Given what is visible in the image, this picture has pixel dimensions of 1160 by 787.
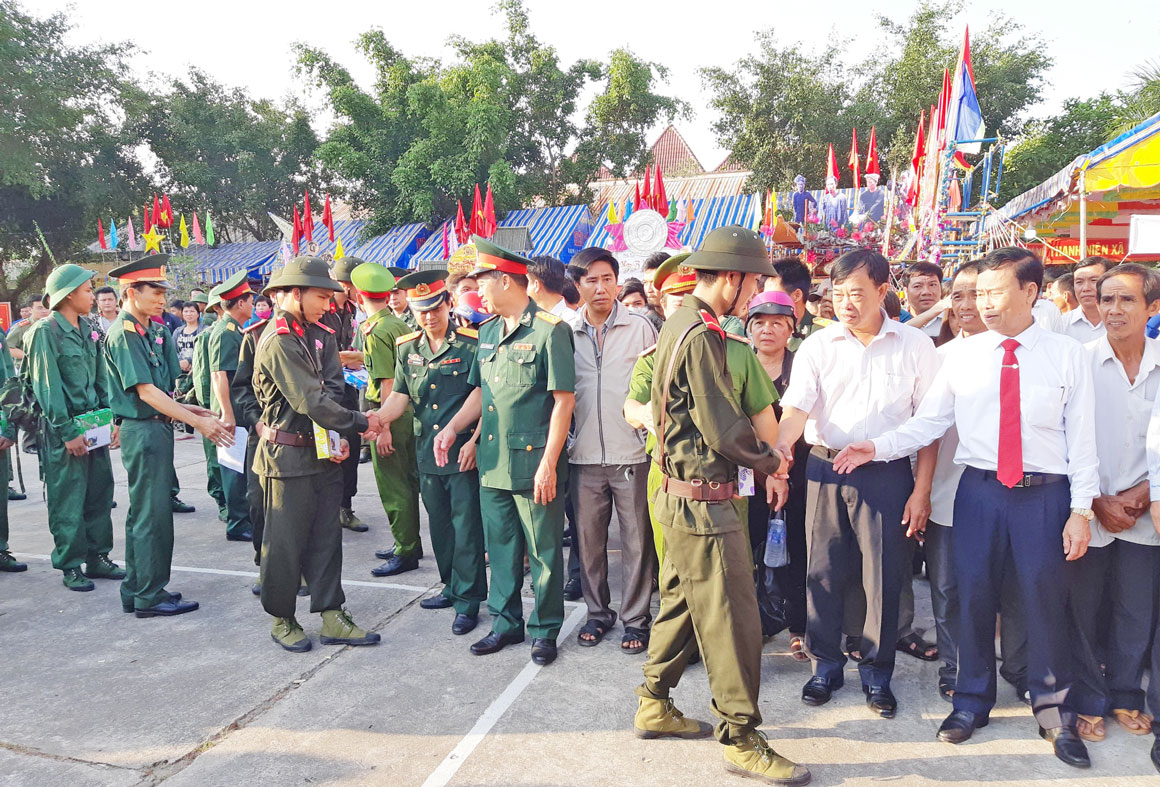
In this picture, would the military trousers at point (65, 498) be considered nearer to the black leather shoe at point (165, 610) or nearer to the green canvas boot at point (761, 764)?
the black leather shoe at point (165, 610)

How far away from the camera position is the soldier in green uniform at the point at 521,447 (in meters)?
3.56

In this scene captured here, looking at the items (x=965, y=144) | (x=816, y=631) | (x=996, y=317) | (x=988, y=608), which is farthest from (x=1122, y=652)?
(x=965, y=144)

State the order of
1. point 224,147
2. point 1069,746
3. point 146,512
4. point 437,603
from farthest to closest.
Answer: point 224,147, point 437,603, point 146,512, point 1069,746

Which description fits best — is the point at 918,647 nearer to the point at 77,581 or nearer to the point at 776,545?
→ the point at 776,545

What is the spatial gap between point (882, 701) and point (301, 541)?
2.86 meters

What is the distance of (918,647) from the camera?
3623 mm

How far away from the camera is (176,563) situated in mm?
5223

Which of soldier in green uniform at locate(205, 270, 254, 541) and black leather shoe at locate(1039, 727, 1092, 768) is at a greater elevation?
soldier in green uniform at locate(205, 270, 254, 541)

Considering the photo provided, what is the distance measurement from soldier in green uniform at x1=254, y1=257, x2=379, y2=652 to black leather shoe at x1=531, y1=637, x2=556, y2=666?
0.88 m

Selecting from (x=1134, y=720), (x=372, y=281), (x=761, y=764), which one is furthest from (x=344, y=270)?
(x=1134, y=720)

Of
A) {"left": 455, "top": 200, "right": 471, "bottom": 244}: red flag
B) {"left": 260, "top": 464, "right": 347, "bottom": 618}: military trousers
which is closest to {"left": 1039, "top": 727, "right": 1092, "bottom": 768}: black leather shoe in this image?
{"left": 260, "top": 464, "right": 347, "bottom": 618}: military trousers

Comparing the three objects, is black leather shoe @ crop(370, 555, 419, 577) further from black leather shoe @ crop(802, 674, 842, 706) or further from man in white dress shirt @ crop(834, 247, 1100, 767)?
man in white dress shirt @ crop(834, 247, 1100, 767)

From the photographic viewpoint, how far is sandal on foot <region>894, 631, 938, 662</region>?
3.60 meters

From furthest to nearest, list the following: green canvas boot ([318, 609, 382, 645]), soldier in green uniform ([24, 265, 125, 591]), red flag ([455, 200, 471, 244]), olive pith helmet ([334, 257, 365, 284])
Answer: red flag ([455, 200, 471, 244])
olive pith helmet ([334, 257, 365, 284])
soldier in green uniform ([24, 265, 125, 591])
green canvas boot ([318, 609, 382, 645])
